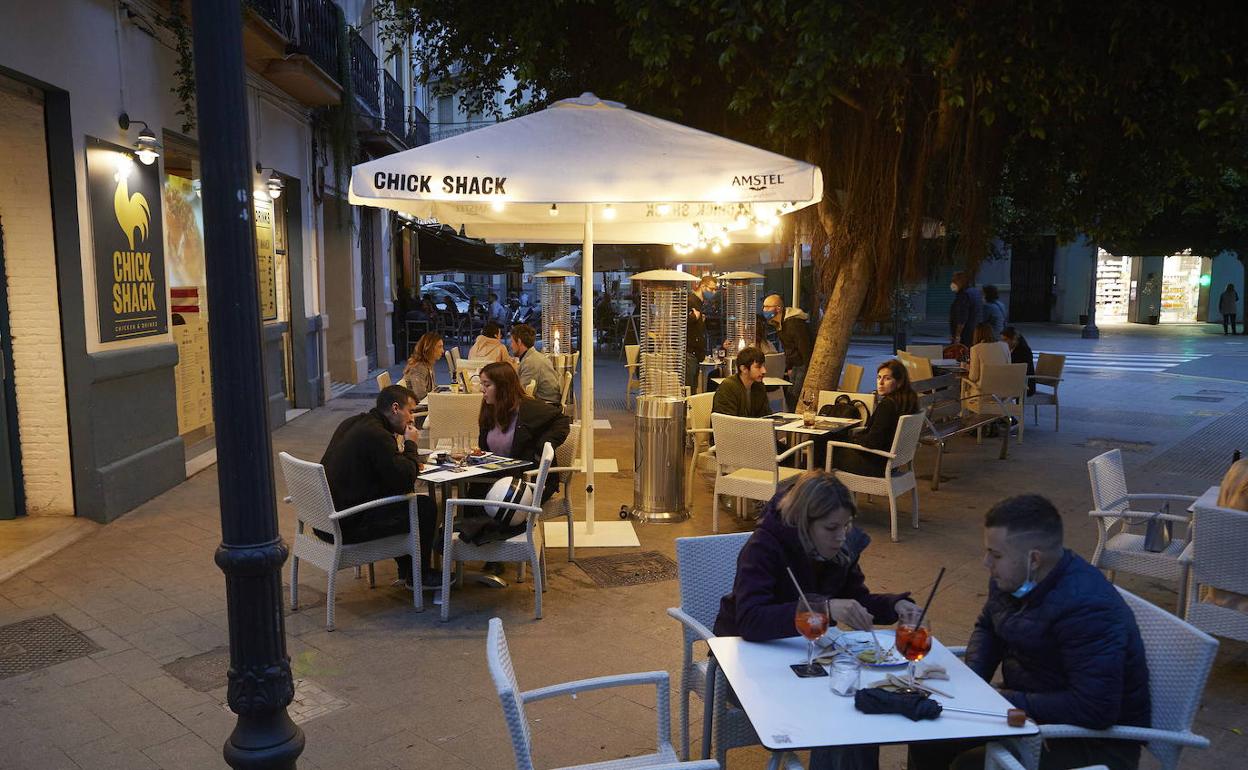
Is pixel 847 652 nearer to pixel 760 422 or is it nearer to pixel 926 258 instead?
pixel 760 422

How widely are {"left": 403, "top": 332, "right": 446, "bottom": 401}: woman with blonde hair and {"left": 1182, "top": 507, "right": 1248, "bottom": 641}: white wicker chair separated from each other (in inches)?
265

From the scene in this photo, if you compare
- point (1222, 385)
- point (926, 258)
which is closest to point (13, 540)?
point (926, 258)

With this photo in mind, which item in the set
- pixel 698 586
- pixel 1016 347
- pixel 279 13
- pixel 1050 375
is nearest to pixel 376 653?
pixel 698 586

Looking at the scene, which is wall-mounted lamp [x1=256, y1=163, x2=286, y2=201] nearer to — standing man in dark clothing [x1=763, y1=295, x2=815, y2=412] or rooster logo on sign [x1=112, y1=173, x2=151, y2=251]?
rooster logo on sign [x1=112, y1=173, x2=151, y2=251]

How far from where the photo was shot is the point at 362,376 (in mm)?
16766

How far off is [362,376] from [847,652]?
1480cm

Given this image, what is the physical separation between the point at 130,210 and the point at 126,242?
0.95 ft

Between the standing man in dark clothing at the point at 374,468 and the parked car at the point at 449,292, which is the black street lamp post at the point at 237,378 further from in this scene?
the parked car at the point at 449,292

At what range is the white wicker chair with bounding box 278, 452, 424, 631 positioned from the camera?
5387 mm

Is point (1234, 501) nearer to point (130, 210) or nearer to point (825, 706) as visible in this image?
point (825, 706)

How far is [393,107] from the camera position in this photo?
18719 mm

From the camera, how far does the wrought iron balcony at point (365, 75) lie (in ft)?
49.5

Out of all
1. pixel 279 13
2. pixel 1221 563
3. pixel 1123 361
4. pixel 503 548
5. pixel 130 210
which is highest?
pixel 279 13

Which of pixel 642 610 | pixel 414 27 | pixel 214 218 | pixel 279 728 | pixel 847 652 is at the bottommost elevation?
pixel 642 610
